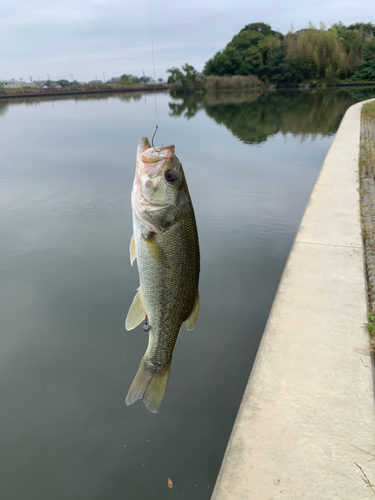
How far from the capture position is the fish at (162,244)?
4.81ft

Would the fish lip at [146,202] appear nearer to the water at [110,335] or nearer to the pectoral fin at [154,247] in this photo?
the pectoral fin at [154,247]

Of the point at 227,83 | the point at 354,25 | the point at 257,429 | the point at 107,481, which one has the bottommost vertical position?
the point at 107,481

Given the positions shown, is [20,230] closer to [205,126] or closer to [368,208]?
[368,208]

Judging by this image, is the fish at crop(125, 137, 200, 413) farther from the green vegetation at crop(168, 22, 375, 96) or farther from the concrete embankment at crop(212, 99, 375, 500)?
the green vegetation at crop(168, 22, 375, 96)

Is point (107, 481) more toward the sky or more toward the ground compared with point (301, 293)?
more toward the ground

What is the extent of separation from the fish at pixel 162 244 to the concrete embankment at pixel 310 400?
2.51 ft

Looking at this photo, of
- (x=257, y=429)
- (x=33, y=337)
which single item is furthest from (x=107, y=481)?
(x=33, y=337)

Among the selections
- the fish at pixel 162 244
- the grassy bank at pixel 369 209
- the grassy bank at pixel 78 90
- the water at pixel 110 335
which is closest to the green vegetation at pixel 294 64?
the grassy bank at pixel 78 90

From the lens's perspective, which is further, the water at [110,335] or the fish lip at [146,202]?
the water at [110,335]

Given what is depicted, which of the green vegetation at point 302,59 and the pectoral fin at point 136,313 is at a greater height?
the green vegetation at point 302,59

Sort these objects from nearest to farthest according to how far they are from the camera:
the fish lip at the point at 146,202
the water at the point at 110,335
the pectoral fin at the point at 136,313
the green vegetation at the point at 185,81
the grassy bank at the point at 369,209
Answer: the fish lip at the point at 146,202 → the pectoral fin at the point at 136,313 → the water at the point at 110,335 → the grassy bank at the point at 369,209 → the green vegetation at the point at 185,81

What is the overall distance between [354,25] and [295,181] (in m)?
90.5

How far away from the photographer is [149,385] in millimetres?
1589

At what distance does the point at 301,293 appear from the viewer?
3.34 meters
